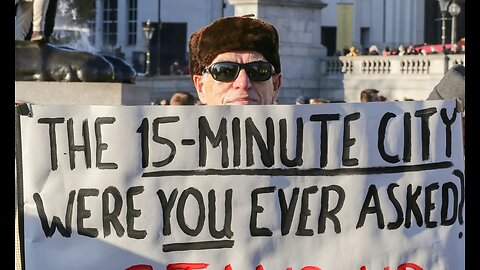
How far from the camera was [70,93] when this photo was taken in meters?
10.3

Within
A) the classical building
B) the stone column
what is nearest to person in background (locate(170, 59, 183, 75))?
the classical building

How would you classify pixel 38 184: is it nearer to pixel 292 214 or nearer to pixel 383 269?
pixel 292 214

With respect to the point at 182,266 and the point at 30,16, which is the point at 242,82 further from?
the point at 30,16

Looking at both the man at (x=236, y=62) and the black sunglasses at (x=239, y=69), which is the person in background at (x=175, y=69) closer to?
the man at (x=236, y=62)

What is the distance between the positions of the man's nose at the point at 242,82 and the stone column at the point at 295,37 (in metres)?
26.8

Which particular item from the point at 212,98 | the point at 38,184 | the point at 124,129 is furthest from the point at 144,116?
the point at 212,98

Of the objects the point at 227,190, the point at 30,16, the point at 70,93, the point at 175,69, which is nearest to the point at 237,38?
the point at 227,190

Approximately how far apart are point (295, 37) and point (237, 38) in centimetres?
2975

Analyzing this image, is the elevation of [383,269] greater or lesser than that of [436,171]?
lesser

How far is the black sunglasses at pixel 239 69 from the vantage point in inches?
172

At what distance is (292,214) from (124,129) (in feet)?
1.59

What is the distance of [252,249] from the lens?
3814 millimetres

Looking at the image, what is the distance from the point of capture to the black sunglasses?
14.3 feet

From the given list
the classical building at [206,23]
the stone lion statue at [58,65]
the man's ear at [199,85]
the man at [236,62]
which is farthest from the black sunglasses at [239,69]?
the classical building at [206,23]
